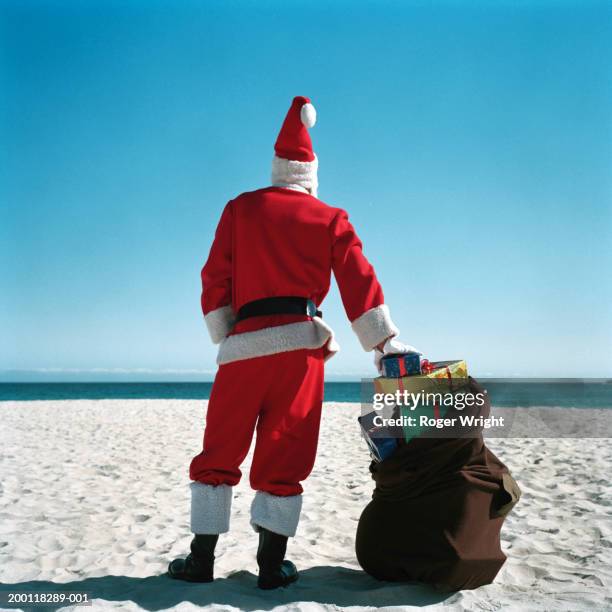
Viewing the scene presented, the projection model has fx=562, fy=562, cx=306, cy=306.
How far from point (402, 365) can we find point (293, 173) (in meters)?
1.04

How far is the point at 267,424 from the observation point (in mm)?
2297

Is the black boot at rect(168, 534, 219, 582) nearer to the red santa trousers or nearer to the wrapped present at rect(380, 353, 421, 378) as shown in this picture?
the red santa trousers

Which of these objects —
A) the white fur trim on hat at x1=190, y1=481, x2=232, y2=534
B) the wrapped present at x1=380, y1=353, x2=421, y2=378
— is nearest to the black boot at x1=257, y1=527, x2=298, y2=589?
the white fur trim on hat at x1=190, y1=481, x2=232, y2=534

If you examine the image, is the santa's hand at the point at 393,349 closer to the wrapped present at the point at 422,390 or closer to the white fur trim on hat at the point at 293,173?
the wrapped present at the point at 422,390

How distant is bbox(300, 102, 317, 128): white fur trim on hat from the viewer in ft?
8.50

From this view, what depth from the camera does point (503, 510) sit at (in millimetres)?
2203

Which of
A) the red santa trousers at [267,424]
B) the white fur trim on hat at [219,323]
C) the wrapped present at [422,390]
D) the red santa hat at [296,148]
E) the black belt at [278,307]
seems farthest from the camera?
the red santa hat at [296,148]

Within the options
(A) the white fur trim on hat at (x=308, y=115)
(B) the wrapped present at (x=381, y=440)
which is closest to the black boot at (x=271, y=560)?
(B) the wrapped present at (x=381, y=440)

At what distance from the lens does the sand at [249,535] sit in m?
2.14

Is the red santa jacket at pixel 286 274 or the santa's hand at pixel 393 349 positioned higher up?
the red santa jacket at pixel 286 274

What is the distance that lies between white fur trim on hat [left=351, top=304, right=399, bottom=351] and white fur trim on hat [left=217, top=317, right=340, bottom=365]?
0.14 meters

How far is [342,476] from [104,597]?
263 cm

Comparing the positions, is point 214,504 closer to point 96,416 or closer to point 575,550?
point 575,550

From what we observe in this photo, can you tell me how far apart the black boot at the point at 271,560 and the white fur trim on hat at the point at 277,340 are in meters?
0.72
